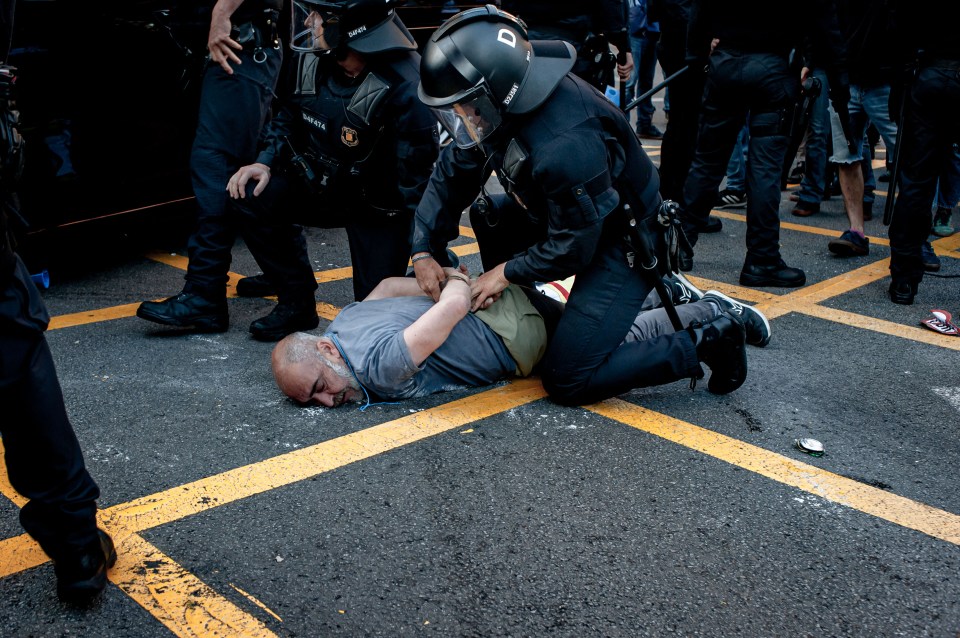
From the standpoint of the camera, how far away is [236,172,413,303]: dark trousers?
4.07 m

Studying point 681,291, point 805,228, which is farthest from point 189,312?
point 805,228

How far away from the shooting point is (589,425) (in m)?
3.23

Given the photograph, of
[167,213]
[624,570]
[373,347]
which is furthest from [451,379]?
[167,213]

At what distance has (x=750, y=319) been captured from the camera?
13.0 ft

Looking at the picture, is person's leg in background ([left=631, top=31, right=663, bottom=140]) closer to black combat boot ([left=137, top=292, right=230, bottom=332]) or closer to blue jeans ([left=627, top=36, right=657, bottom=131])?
blue jeans ([left=627, top=36, right=657, bottom=131])

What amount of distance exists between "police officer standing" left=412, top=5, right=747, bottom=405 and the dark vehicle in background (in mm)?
1654

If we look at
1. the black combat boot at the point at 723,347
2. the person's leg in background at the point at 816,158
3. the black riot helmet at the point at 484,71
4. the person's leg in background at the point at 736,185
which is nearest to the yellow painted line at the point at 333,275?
the black riot helmet at the point at 484,71

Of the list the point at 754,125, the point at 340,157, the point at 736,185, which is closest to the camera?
the point at 340,157

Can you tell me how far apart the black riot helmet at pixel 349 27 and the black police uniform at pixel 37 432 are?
189cm

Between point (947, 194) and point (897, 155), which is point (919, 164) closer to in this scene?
point (897, 155)

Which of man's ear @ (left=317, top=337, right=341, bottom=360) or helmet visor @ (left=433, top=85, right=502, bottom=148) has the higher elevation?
helmet visor @ (left=433, top=85, right=502, bottom=148)

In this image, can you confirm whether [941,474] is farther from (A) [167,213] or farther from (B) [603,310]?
(A) [167,213]

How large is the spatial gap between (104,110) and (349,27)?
4.96 ft

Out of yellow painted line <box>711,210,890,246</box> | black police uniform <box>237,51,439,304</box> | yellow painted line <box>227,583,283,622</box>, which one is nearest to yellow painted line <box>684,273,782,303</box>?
yellow painted line <box>711,210,890,246</box>
